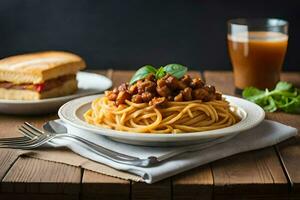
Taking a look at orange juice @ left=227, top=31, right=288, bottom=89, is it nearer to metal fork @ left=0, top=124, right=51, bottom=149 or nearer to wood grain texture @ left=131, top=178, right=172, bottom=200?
metal fork @ left=0, top=124, right=51, bottom=149

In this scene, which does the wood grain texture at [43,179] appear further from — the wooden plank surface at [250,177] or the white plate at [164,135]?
the wooden plank surface at [250,177]

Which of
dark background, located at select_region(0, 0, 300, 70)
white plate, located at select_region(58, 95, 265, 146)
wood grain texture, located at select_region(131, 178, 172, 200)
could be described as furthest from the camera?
dark background, located at select_region(0, 0, 300, 70)

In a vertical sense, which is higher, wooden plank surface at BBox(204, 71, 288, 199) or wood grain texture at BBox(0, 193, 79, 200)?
wooden plank surface at BBox(204, 71, 288, 199)

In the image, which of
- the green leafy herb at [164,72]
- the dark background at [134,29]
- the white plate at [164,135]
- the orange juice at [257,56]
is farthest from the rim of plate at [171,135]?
the dark background at [134,29]

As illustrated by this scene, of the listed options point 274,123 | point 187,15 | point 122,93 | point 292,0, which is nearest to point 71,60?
point 122,93

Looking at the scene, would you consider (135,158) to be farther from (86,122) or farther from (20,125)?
(20,125)

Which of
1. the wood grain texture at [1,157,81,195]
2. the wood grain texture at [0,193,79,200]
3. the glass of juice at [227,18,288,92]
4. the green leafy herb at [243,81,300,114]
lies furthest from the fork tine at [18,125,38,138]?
the glass of juice at [227,18,288,92]
